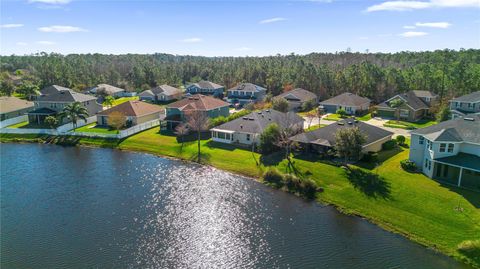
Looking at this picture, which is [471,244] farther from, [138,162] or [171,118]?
[171,118]

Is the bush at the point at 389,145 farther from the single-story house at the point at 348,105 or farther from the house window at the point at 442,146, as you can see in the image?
the single-story house at the point at 348,105

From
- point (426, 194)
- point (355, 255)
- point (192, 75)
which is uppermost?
point (192, 75)

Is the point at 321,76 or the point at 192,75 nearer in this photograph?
the point at 321,76

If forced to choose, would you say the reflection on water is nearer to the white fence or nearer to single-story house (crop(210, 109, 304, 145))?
single-story house (crop(210, 109, 304, 145))

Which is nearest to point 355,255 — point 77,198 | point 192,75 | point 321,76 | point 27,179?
point 77,198

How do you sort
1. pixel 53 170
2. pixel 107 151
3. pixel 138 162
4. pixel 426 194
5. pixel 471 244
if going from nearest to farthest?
1. pixel 471 244
2. pixel 426 194
3. pixel 53 170
4. pixel 138 162
5. pixel 107 151

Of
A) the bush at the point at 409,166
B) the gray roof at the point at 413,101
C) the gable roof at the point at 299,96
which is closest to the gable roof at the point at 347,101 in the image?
the gray roof at the point at 413,101

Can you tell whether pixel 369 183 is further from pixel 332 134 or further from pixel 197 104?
pixel 197 104
